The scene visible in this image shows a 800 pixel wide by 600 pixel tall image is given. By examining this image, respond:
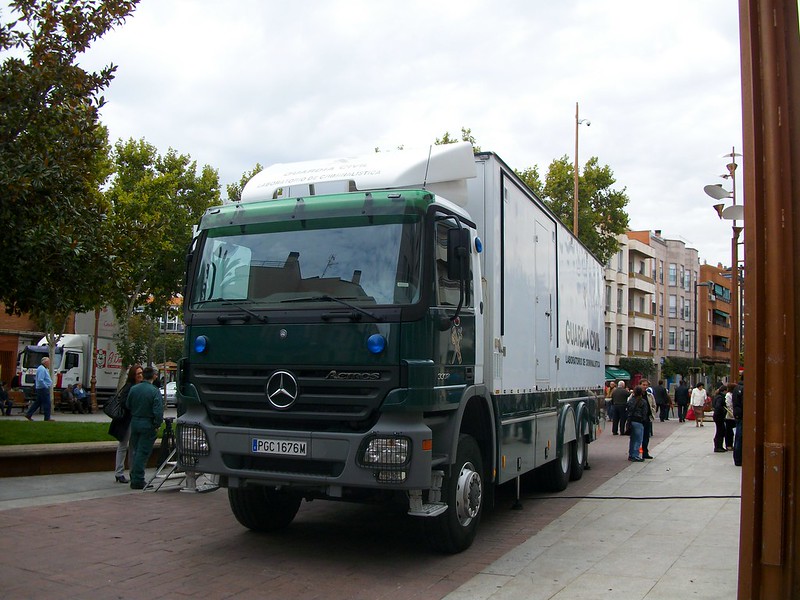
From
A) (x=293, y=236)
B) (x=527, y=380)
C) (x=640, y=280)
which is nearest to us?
(x=293, y=236)

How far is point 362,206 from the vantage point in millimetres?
6363

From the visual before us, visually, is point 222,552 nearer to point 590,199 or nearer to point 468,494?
point 468,494

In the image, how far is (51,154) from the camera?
11.0m

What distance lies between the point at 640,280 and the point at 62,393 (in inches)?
1862

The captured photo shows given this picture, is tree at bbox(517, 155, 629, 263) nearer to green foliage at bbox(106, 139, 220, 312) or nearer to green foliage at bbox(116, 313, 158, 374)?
green foliage at bbox(106, 139, 220, 312)

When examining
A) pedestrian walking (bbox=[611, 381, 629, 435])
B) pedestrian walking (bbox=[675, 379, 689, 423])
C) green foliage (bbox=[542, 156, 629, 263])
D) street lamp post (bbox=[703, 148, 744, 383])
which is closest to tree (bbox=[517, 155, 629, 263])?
green foliage (bbox=[542, 156, 629, 263])

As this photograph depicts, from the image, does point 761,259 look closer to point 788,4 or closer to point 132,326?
point 788,4

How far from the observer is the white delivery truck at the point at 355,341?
6000 millimetres

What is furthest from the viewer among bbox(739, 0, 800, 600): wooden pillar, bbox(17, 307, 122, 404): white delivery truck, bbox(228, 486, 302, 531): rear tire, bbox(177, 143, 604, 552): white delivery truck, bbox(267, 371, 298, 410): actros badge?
bbox(17, 307, 122, 404): white delivery truck

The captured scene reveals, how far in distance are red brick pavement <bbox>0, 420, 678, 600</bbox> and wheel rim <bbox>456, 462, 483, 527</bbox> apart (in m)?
0.38

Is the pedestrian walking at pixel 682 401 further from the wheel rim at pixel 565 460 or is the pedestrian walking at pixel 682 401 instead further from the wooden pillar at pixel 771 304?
the wooden pillar at pixel 771 304

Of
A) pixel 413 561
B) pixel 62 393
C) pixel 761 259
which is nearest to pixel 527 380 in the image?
pixel 413 561

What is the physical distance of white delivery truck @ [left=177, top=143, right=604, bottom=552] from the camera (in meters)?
6.00

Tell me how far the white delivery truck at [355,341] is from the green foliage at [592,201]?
106ft
